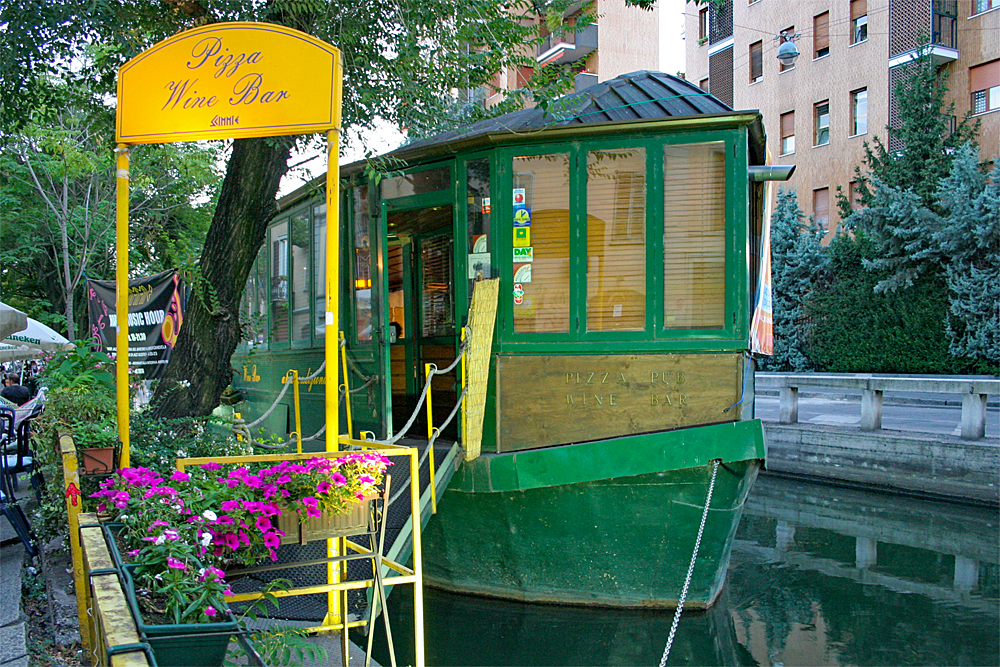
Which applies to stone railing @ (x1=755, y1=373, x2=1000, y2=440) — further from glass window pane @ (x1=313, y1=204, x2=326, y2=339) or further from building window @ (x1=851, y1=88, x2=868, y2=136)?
building window @ (x1=851, y1=88, x2=868, y2=136)

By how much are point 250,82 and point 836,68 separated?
91.0ft

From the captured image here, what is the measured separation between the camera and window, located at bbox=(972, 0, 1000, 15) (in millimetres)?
23984

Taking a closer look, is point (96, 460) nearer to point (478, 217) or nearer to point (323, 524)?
point (323, 524)

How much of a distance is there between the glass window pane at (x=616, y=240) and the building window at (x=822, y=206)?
23.9m

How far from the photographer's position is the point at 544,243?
645 cm

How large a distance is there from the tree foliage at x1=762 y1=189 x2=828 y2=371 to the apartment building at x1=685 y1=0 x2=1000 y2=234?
305 cm

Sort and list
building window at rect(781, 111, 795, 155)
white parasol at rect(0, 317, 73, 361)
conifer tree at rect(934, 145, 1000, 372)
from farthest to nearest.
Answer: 1. building window at rect(781, 111, 795, 155)
2. conifer tree at rect(934, 145, 1000, 372)
3. white parasol at rect(0, 317, 73, 361)

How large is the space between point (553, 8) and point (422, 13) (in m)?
2.22

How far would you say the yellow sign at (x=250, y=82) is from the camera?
3.94 metres

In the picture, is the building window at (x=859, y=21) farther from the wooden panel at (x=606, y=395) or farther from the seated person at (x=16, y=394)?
the seated person at (x=16, y=394)

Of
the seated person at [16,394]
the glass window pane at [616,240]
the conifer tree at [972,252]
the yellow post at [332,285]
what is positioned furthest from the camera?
the conifer tree at [972,252]

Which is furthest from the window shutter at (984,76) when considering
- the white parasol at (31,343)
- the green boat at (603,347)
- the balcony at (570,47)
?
the white parasol at (31,343)

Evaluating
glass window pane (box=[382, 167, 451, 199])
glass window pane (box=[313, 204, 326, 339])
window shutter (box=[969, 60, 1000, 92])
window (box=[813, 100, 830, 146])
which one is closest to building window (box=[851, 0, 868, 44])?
window (box=[813, 100, 830, 146])

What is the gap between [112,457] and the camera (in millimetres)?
4711
